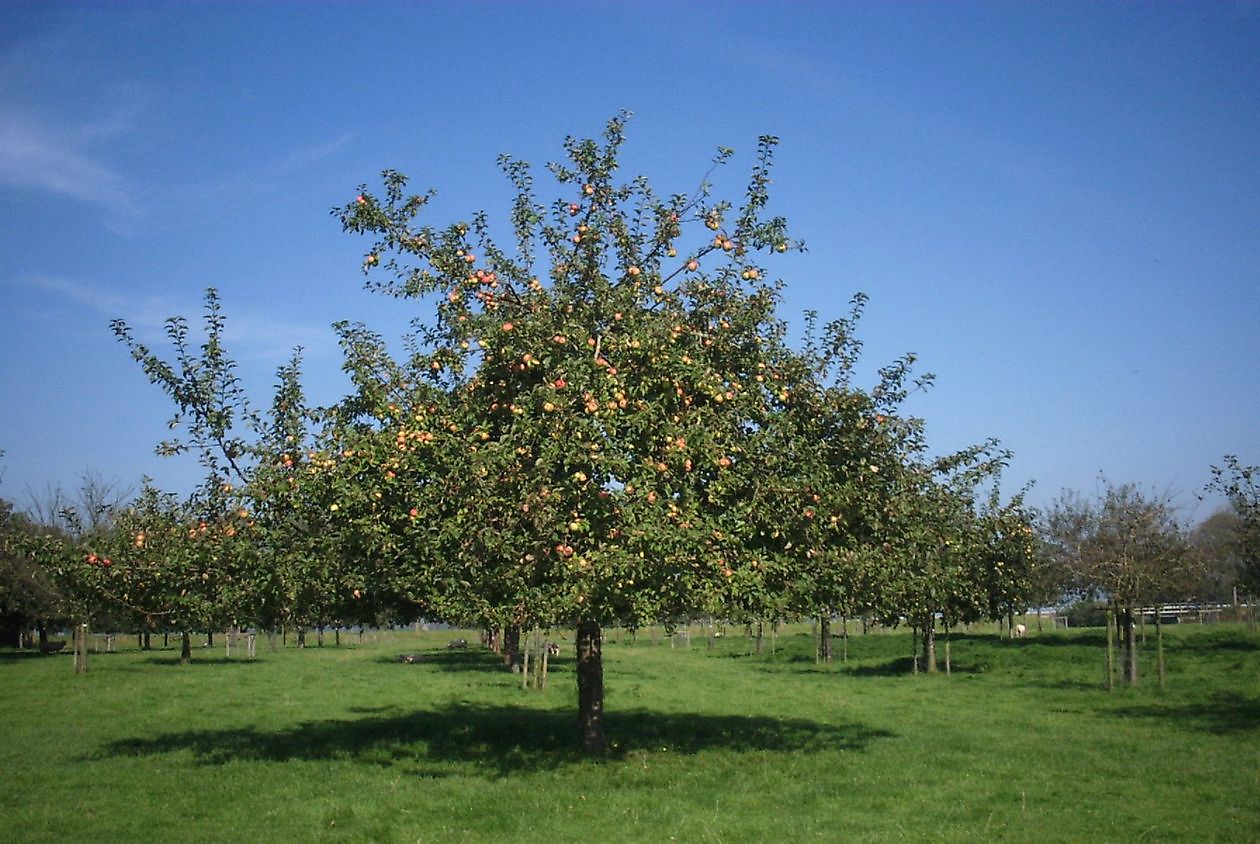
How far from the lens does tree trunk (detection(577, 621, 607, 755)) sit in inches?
810

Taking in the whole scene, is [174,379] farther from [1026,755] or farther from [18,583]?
[18,583]

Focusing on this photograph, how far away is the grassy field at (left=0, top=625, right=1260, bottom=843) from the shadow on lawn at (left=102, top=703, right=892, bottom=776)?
0.10m

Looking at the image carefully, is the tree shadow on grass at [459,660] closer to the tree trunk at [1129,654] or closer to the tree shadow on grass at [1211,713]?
the tree trunk at [1129,654]

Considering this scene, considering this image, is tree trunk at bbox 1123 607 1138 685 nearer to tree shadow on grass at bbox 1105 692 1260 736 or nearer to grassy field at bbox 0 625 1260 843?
grassy field at bbox 0 625 1260 843

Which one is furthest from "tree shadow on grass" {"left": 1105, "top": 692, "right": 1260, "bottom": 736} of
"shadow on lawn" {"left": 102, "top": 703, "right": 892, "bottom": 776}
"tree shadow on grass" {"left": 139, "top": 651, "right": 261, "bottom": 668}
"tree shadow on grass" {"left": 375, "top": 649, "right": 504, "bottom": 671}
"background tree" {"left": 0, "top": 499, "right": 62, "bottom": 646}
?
"background tree" {"left": 0, "top": 499, "right": 62, "bottom": 646}

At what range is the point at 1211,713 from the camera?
26.9m

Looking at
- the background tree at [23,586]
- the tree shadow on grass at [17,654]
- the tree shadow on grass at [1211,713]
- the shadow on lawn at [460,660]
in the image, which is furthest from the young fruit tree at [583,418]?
the tree shadow on grass at [17,654]

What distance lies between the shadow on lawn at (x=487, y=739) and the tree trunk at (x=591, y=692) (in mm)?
363

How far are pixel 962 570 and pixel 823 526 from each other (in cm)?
598

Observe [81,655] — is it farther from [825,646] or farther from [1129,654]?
[1129,654]

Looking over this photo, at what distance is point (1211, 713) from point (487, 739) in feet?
58.5

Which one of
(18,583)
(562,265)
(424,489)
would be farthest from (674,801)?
Answer: (18,583)

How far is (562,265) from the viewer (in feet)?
65.7

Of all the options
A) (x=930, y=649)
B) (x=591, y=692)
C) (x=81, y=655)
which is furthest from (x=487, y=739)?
(x=81, y=655)
